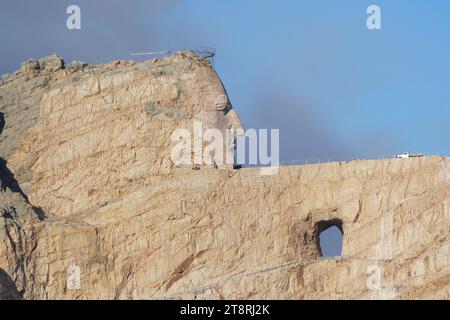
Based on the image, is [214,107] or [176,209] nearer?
[176,209]

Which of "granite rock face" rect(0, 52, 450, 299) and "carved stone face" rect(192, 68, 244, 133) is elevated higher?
"carved stone face" rect(192, 68, 244, 133)

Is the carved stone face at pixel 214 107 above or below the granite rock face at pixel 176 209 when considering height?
above

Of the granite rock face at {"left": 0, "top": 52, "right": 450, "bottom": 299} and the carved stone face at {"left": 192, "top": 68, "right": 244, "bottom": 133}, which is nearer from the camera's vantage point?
the granite rock face at {"left": 0, "top": 52, "right": 450, "bottom": 299}

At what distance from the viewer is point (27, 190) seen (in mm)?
105562

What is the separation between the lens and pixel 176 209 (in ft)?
340

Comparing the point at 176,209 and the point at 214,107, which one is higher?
the point at 214,107

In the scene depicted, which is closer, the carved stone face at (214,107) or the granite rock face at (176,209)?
the granite rock face at (176,209)

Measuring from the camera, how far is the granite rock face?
334 ft

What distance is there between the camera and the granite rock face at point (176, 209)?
10175 centimetres
